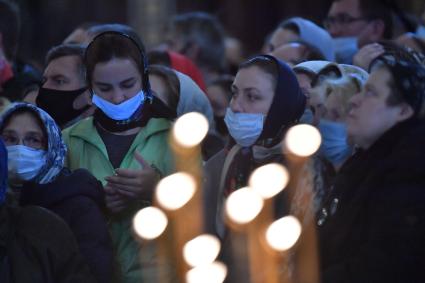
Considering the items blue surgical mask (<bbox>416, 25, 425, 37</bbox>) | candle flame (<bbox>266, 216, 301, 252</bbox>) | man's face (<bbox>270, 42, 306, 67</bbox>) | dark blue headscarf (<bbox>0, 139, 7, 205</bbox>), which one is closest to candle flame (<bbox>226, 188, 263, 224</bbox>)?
candle flame (<bbox>266, 216, 301, 252</bbox>)

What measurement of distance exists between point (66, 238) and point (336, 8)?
125 inches

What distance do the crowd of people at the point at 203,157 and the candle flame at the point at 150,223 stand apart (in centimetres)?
5

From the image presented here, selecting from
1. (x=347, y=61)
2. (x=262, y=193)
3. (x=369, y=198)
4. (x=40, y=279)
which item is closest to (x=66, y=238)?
(x=40, y=279)


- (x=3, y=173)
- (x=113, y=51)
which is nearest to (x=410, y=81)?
(x=113, y=51)

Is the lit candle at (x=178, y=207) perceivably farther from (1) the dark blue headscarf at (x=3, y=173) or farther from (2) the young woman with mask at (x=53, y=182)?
(1) the dark blue headscarf at (x=3, y=173)

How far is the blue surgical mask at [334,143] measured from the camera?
5.50 m

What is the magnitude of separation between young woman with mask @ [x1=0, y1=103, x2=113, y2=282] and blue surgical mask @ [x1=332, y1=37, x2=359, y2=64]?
253 centimetres

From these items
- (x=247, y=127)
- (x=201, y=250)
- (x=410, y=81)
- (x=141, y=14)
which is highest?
(x=410, y=81)

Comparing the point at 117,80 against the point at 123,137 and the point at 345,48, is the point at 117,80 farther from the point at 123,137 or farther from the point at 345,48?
the point at 345,48

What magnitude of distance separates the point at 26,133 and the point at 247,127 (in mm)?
991

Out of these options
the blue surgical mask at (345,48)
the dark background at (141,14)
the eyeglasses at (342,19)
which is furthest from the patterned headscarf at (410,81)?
the dark background at (141,14)

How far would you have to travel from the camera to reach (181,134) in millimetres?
5586

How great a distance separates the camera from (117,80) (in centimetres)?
551

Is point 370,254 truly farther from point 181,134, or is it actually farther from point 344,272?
point 181,134
